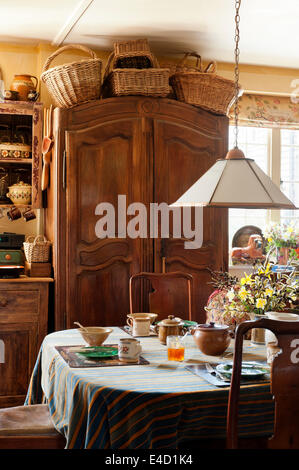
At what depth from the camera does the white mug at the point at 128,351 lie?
6.98 ft

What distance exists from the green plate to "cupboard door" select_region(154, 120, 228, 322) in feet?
5.32

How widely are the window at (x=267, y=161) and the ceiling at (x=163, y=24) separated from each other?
718mm

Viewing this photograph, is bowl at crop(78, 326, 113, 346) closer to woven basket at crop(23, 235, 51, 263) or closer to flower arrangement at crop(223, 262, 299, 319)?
flower arrangement at crop(223, 262, 299, 319)

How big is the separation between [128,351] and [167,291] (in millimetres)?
1112

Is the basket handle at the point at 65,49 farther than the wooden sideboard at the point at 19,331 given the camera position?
Yes

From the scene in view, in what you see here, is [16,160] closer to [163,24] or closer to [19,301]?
[19,301]

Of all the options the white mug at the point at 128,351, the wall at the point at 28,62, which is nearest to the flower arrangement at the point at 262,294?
the white mug at the point at 128,351

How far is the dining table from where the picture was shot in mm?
1688

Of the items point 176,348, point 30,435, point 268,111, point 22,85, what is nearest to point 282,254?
point 268,111

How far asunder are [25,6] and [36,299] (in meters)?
1.81

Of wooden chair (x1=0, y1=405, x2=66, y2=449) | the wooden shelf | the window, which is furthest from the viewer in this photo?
the window

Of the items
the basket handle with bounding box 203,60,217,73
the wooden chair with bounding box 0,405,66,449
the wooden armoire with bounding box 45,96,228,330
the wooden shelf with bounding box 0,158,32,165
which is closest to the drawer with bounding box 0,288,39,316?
the wooden armoire with bounding box 45,96,228,330

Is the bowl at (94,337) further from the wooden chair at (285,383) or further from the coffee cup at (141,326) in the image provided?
the wooden chair at (285,383)

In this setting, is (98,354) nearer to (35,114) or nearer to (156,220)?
(156,220)
